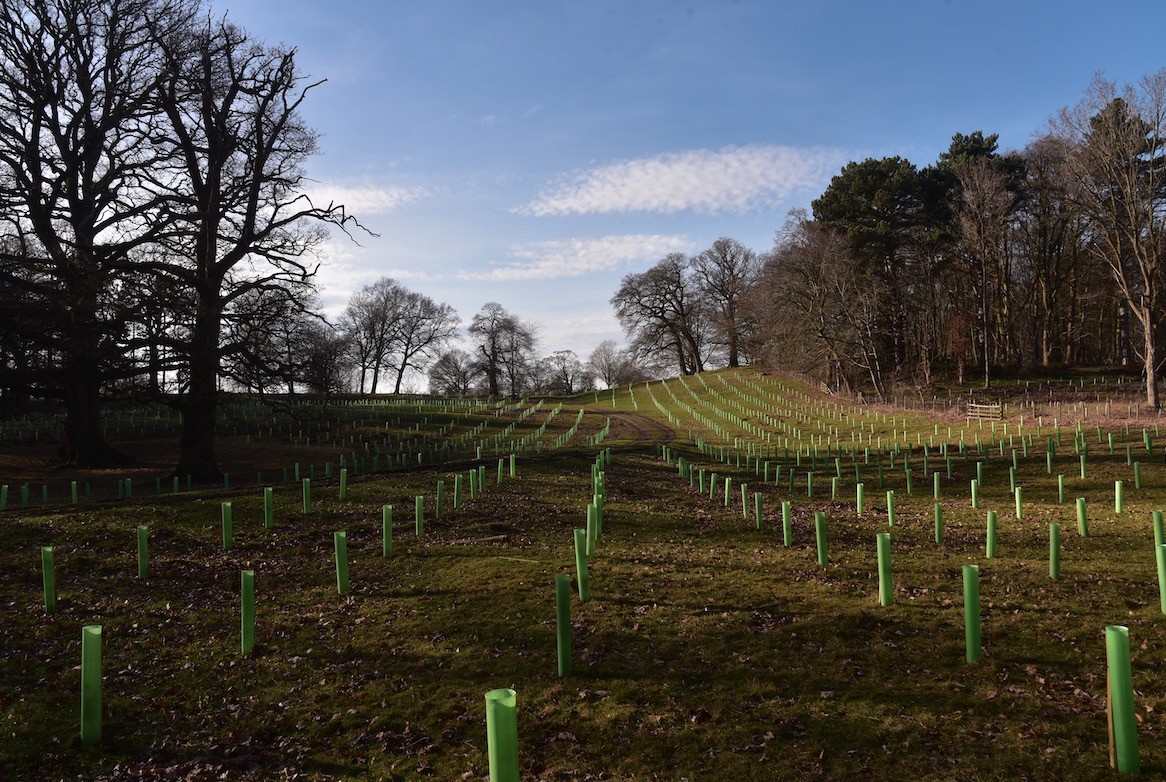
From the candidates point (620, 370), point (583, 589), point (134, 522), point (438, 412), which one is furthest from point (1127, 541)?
point (620, 370)

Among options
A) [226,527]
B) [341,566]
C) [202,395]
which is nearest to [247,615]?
[341,566]

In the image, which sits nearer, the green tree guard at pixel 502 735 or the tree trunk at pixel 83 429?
the green tree guard at pixel 502 735

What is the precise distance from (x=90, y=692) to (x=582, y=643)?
415 centimetres

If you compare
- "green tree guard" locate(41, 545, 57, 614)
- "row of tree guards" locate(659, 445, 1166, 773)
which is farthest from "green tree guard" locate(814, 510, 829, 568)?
"green tree guard" locate(41, 545, 57, 614)

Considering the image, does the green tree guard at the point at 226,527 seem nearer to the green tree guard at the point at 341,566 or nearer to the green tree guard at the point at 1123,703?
the green tree guard at the point at 341,566

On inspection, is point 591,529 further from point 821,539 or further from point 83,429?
point 83,429

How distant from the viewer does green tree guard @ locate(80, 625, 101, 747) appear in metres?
4.89

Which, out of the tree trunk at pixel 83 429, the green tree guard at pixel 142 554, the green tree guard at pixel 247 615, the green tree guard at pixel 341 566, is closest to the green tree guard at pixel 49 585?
the green tree guard at pixel 142 554

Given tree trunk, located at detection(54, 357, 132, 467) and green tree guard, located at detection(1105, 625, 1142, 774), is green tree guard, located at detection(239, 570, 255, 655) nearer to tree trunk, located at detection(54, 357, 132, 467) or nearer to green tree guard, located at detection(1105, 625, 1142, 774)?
green tree guard, located at detection(1105, 625, 1142, 774)

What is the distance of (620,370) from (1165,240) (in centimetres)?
7130

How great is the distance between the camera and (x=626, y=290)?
75.7m

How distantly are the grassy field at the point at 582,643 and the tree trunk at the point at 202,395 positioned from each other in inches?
198

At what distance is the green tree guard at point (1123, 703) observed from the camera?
12.6 ft

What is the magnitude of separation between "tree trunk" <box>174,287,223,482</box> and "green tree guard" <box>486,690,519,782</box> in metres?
18.2
